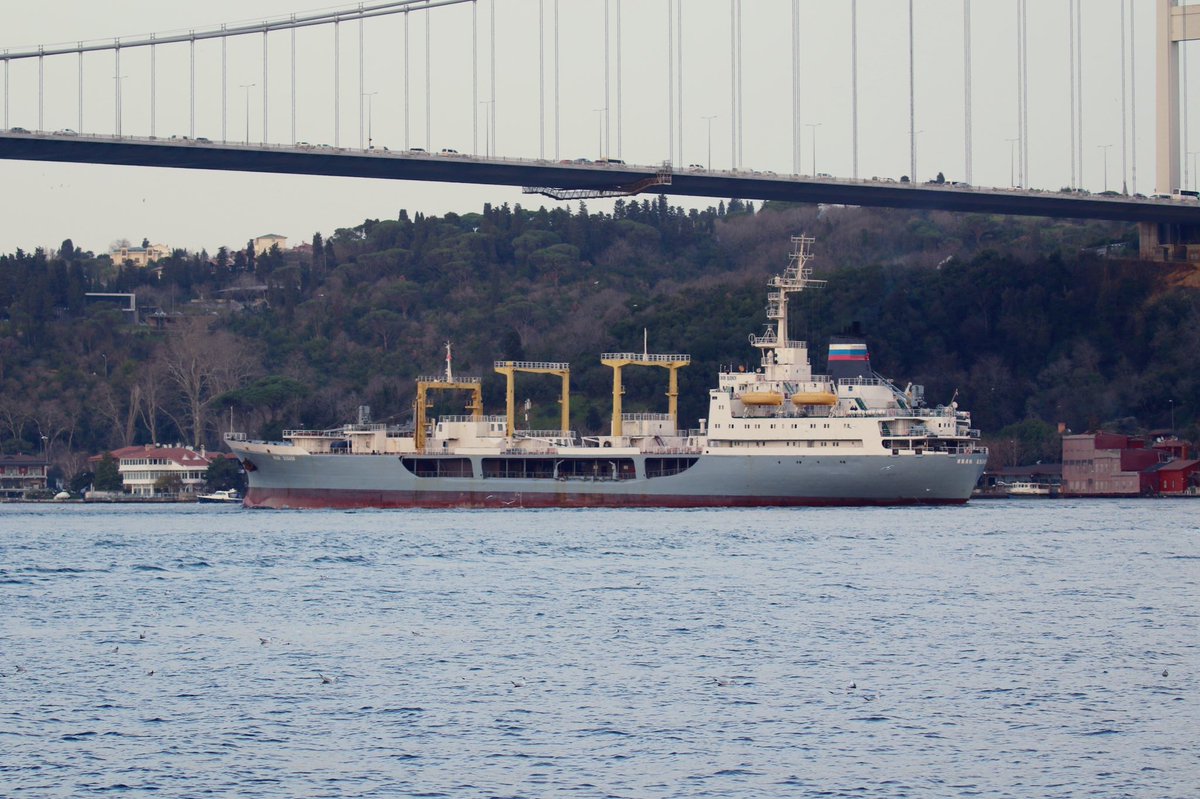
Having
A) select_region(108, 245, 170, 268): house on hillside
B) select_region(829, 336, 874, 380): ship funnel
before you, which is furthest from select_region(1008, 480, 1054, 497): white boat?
select_region(108, 245, 170, 268): house on hillside

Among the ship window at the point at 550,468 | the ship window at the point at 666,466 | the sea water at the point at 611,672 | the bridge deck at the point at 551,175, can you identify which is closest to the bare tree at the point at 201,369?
the bridge deck at the point at 551,175

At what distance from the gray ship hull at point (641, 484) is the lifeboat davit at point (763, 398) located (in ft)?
5.54

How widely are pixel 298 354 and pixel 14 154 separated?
38601mm

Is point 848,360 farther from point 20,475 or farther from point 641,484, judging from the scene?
point 20,475

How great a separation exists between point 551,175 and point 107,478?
2518 cm

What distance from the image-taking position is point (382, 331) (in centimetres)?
8556

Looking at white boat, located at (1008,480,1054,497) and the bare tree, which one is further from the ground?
the bare tree

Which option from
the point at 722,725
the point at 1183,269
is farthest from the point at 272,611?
the point at 1183,269

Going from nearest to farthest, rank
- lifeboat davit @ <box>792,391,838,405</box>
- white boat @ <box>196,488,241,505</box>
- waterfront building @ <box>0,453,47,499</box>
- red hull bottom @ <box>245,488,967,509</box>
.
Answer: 1. red hull bottom @ <box>245,488,967,509</box>
2. lifeboat davit @ <box>792,391,838,405</box>
3. white boat @ <box>196,488,241,505</box>
4. waterfront building @ <box>0,453,47,499</box>

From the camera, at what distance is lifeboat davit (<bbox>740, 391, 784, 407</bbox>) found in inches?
1746

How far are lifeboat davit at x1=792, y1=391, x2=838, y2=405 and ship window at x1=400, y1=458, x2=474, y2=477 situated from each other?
28.4 ft

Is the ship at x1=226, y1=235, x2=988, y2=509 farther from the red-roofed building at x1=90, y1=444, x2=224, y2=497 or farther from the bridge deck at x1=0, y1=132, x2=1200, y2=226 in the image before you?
the red-roofed building at x1=90, y1=444, x2=224, y2=497

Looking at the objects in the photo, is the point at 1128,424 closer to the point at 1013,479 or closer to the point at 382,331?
the point at 1013,479

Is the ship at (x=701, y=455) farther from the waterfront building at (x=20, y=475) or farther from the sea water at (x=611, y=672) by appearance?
the waterfront building at (x=20, y=475)
